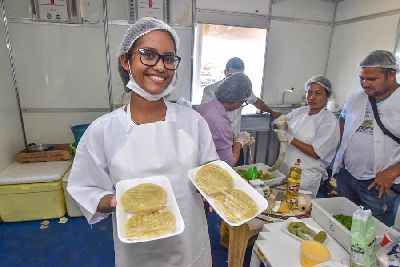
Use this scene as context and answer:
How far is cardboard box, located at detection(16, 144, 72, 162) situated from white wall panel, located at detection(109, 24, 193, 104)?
912 millimetres

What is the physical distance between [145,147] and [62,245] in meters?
2.00

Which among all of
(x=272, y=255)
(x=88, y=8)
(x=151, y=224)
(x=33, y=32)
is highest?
(x=88, y=8)

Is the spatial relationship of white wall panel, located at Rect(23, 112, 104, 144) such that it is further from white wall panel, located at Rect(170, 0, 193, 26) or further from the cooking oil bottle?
the cooking oil bottle

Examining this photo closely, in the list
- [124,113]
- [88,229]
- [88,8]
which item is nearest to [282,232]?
[124,113]

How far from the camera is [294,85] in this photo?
166 inches

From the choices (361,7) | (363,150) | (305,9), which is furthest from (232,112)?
(361,7)

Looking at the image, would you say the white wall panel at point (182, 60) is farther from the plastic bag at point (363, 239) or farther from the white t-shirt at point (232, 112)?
the plastic bag at point (363, 239)

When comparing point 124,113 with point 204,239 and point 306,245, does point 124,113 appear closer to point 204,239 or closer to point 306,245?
point 204,239

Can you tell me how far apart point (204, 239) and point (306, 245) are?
0.50 meters

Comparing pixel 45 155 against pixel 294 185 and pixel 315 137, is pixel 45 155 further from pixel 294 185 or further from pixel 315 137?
pixel 315 137

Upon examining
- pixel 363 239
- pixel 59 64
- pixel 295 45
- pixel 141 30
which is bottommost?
pixel 363 239

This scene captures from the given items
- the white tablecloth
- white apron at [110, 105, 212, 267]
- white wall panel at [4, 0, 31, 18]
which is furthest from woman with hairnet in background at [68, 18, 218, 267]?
white wall panel at [4, 0, 31, 18]

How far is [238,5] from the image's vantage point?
359 cm

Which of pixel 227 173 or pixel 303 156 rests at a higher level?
pixel 227 173
